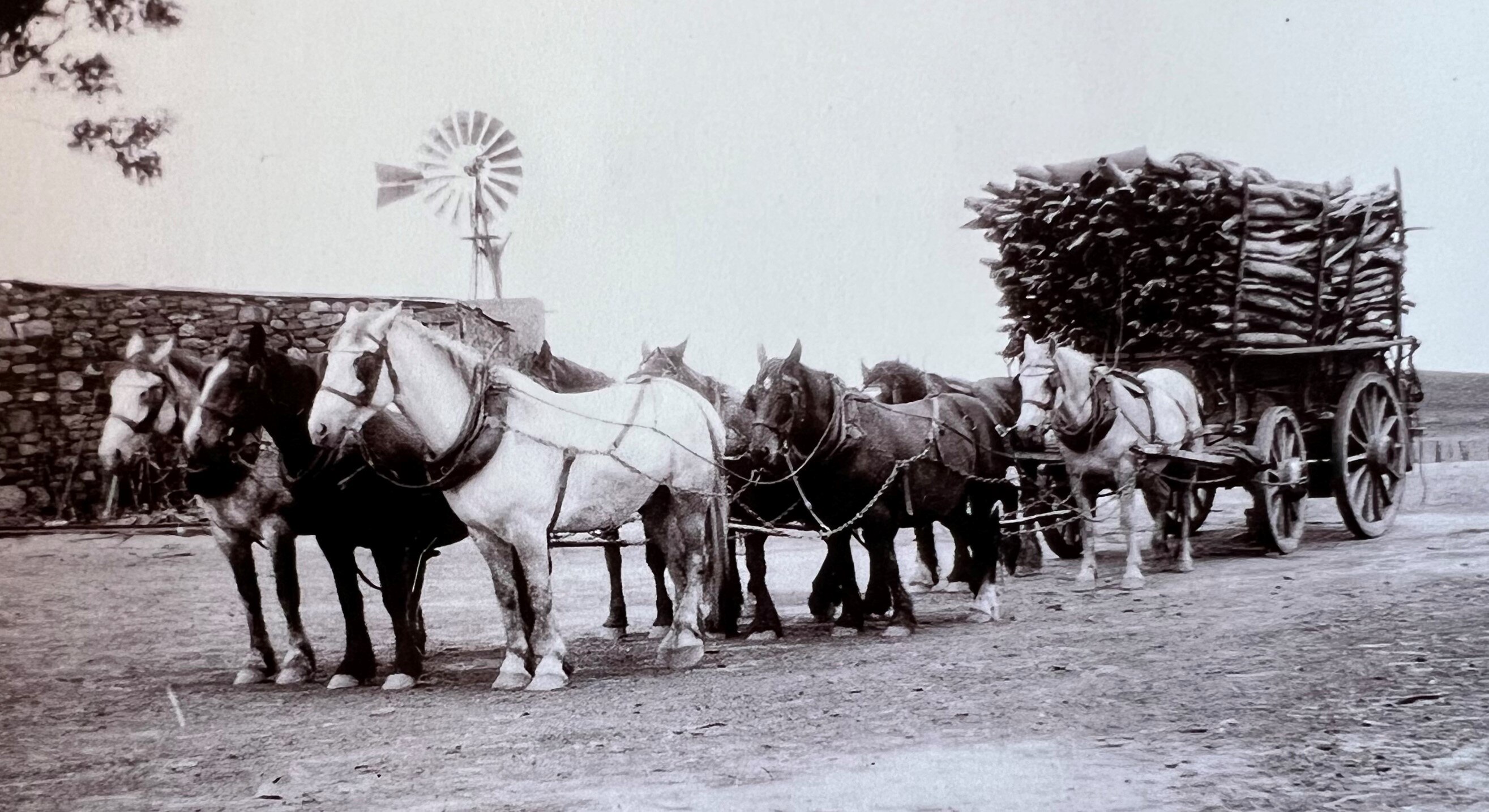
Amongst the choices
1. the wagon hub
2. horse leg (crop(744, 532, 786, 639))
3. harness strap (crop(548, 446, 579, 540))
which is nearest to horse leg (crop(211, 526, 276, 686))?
harness strap (crop(548, 446, 579, 540))

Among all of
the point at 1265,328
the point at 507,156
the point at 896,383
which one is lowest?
the point at 896,383

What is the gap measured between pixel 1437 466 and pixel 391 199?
32.3 feet

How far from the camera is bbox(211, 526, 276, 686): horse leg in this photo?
5488 millimetres

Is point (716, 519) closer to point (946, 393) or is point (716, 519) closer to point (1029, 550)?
point (946, 393)

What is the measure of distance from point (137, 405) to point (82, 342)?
343 millimetres

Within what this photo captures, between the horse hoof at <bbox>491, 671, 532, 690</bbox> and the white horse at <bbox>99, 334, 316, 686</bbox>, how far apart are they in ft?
3.11

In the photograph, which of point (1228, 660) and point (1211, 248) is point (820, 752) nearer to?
point (1228, 660)

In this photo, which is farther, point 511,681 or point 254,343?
point 511,681

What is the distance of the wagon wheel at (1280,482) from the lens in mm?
8711

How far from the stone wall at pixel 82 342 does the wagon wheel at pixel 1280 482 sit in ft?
18.3

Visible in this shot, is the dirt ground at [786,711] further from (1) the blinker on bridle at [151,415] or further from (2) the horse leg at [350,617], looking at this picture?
(1) the blinker on bridle at [151,415]

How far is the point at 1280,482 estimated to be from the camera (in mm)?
8781

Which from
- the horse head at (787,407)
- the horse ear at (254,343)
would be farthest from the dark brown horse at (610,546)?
the horse ear at (254,343)

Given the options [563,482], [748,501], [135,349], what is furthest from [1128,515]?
[135,349]
